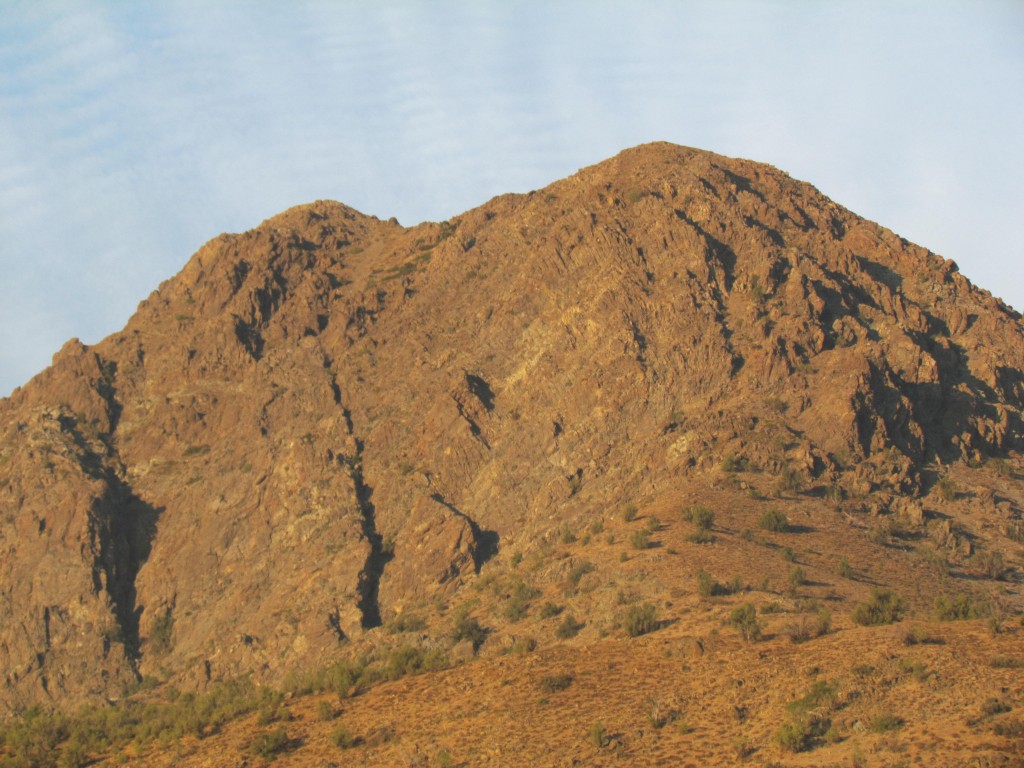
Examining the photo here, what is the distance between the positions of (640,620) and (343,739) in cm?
1074

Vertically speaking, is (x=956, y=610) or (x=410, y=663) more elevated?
(x=410, y=663)

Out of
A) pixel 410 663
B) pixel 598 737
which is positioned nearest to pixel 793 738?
pixel 598 737

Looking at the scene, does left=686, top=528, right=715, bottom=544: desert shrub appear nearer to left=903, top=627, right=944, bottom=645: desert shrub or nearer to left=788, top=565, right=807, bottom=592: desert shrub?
left=788, top=565, right=807, bottom=592: desert shrub

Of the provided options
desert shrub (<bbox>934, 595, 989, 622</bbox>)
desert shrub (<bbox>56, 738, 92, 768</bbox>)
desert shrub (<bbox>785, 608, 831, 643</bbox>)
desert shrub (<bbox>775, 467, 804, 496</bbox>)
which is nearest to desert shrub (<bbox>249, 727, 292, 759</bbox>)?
desert shrub (<bbox>56, 738, 92, 768</bbox>)

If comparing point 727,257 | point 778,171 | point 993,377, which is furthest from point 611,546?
point 778,171

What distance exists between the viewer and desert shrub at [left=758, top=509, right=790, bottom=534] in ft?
155

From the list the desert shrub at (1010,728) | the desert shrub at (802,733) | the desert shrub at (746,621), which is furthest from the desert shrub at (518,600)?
→ the desert shrub at (1010,728)

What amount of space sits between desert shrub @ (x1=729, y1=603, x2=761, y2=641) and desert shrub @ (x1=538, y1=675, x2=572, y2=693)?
573 centimetres

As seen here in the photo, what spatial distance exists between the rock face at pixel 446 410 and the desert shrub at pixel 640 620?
860 centimetres

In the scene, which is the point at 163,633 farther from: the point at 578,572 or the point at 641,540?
the point at 641,540

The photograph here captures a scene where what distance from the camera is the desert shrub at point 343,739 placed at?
38375mm

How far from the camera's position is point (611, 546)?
4719 cm

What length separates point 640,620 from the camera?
42.0 meters

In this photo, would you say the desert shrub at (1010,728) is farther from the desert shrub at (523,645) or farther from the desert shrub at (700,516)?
the desert shrub at (700,516)
